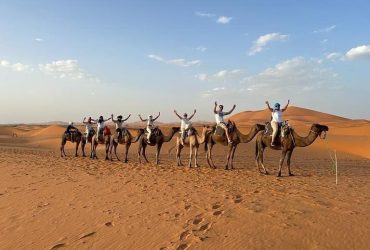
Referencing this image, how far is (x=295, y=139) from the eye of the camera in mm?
16922

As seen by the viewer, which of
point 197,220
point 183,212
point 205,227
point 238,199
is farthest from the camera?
point 238,199

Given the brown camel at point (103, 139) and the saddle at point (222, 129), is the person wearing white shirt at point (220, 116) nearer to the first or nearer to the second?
the saddle at point (222, 129)

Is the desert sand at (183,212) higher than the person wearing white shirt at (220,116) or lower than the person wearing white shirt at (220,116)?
lower

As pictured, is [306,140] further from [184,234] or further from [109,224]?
[109,224]

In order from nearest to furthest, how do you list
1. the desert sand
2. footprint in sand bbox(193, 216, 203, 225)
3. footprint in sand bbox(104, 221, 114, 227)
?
the desert sand, footprint in sand bbox(193, 216, 203, 225), footprint in sand bbox(104, 221, 114, 227)

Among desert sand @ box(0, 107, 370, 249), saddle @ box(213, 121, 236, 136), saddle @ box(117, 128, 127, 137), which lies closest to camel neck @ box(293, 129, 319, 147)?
desert sand @ box(0, 107, 370, 249)

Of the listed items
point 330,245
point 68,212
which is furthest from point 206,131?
point 330,245

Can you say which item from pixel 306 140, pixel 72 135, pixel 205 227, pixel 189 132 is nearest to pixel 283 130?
pixel 306 140

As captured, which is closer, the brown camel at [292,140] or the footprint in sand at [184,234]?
the footprint in sand at [184,234]

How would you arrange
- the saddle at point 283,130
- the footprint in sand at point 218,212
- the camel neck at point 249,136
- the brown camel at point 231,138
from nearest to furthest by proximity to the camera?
the footprint in sand at point 218,212
the saddle at point 283,130
the camel neck at point 249,136
the brown camel at point 231,138

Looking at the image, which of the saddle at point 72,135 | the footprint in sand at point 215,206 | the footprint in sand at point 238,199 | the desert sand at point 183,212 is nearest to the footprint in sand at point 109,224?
the desert sand at point 183,212

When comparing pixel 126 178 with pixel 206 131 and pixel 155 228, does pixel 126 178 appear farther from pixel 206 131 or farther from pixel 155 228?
pixel 155 228

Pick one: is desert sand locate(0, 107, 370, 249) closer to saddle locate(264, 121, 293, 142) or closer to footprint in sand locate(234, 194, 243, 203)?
footprint in sand locate(234, 194, 243, 203)

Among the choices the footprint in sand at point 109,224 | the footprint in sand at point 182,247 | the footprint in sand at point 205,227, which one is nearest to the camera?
the footprint in sand at point 182,247
